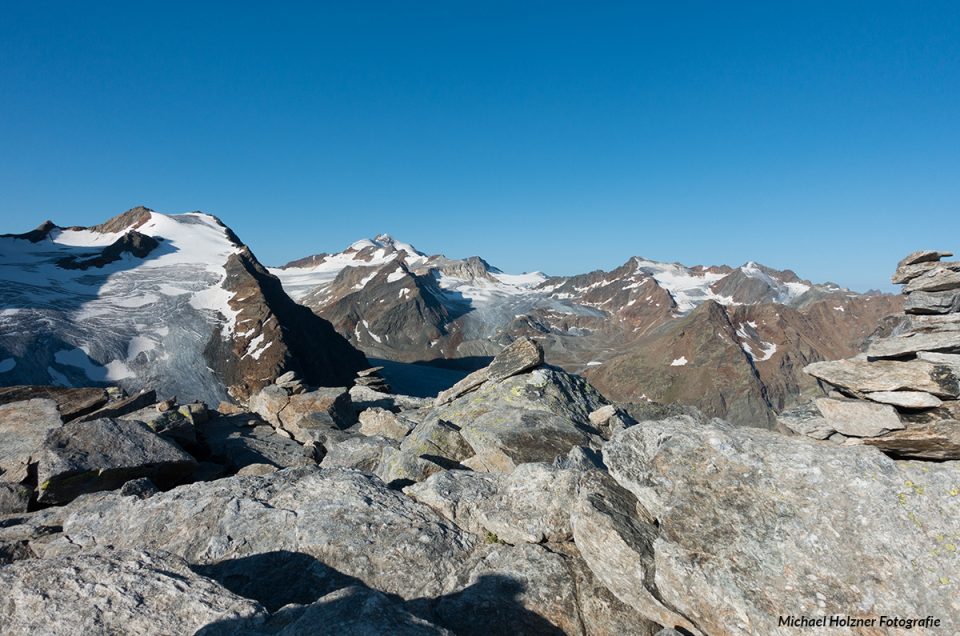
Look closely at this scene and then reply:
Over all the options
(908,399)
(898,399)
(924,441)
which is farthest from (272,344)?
(924,441)

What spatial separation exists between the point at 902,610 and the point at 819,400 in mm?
4728

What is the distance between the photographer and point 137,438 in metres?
14.4

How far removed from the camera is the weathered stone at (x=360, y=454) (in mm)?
14852

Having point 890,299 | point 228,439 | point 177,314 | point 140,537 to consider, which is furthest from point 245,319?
point 890,299

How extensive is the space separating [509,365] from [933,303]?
12.2m

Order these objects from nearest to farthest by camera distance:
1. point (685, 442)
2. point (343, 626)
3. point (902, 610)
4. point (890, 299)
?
point (343, 626)
point (902, 610)
point (685, 442)
point (890, 299)

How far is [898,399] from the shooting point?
848cm

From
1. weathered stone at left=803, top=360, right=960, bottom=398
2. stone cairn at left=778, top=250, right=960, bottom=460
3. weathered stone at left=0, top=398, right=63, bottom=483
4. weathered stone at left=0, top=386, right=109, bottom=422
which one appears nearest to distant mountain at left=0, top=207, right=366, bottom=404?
weathered stone at left=0, top=386, right=109, bottom=422

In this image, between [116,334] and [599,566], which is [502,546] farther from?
[116,334]

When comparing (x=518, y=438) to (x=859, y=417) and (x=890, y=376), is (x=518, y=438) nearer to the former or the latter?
(x=859, y=417)

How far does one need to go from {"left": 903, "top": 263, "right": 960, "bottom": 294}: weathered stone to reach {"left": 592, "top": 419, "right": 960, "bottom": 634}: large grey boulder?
302 inches

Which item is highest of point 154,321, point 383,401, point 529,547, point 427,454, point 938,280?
point 938,280

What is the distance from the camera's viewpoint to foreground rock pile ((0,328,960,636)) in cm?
570

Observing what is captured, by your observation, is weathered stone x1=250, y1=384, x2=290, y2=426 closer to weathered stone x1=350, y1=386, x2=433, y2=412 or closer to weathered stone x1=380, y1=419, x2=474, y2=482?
weathered stone x1=350, y1=386, x2=433, y2=412
